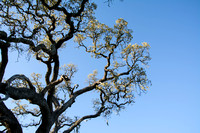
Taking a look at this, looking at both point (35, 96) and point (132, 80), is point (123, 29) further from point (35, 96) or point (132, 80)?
point (35, 96)

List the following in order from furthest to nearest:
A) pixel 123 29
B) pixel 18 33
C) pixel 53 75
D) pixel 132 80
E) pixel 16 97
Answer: pixel 123 29, pixel 132 80, pixel 53 75, pixel 18 33, pixel 16 97

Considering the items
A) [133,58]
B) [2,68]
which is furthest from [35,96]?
[133,58]

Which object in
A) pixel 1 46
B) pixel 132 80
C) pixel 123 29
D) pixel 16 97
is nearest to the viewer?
pixel 16 97

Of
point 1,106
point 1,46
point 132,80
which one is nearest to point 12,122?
point 1,106

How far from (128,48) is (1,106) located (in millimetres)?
11303

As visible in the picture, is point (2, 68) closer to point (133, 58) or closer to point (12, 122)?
point (12, 122)

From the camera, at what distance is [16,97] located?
8.73 metres

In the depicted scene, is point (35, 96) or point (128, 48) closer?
point (35, 96)

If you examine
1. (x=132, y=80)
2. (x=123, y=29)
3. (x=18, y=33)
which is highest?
(x=123, y=29)

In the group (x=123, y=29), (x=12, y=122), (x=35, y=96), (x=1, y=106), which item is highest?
(x=123, y=29)

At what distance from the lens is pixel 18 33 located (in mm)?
10734

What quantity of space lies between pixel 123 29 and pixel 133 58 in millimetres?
2957

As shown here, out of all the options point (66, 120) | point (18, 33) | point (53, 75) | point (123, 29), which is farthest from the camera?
point (66, 120)

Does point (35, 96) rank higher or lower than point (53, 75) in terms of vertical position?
lower
